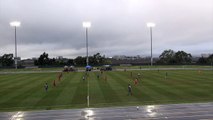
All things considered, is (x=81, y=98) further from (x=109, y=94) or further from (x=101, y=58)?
(x=101, y=58)

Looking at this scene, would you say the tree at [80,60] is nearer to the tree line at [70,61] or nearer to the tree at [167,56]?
the tree line at [70,61]

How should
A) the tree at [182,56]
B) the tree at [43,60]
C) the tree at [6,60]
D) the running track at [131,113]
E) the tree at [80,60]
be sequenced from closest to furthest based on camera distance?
the running track at [131,113] < the tree at [43,60] < the tree at [80,60] < the tree at [6,60] < the tree at [182,56]

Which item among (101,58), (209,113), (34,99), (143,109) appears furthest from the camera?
(101,58)

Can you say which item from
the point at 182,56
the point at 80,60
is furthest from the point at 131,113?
the point at 182,56

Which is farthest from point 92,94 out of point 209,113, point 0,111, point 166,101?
point 209,113

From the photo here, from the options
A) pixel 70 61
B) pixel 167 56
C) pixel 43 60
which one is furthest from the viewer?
pixel 167 56

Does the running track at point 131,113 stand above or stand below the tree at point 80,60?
below

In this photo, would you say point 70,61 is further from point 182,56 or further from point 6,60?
point 182,56

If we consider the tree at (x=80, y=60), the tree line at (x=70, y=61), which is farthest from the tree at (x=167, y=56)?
the tree at (x=80, y=60)

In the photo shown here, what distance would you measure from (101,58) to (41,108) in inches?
6239

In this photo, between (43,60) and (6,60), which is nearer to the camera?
(43,60)

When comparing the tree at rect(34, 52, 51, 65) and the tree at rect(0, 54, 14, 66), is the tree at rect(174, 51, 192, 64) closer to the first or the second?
the tree at rect(34, 52, 51, 65)

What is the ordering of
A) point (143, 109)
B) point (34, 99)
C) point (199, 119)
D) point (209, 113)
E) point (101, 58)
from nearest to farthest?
→ point (199, 119) < point (209, 113) < point (143, 109) < point (34, 99) < point (101, 58)

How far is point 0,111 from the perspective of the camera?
32469mm
